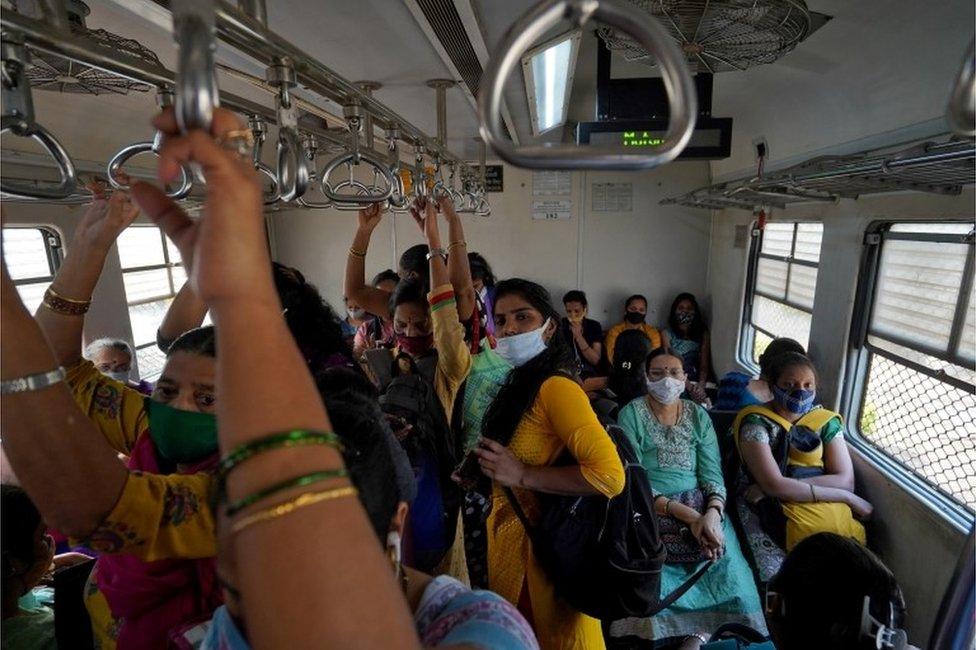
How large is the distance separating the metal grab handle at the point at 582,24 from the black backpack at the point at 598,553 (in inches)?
53.5

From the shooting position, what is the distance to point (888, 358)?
288cm

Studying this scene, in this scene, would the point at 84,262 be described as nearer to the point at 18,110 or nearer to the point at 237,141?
the point at 18,110

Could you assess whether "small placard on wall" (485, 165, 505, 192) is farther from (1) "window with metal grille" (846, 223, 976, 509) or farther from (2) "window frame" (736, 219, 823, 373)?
(1) "window with metal grille" (846, 223, 976, 509)

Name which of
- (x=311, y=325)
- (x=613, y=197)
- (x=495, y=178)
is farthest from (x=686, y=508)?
(x=495, y=178)

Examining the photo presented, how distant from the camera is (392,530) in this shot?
2.55 ft

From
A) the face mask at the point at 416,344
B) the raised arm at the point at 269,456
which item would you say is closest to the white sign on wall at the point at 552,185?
the face mask at the point at 416,344

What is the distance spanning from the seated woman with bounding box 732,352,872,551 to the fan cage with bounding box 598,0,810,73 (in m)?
1.61

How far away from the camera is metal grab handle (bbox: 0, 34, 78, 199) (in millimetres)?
657

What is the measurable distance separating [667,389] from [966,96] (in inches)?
91.9

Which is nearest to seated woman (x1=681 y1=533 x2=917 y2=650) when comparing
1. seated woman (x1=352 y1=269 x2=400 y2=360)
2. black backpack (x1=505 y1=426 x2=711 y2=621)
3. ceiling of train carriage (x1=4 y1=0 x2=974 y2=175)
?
black backpack (x1=505 y1=426 x2=711 y2=621)

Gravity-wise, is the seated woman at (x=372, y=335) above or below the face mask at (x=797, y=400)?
above

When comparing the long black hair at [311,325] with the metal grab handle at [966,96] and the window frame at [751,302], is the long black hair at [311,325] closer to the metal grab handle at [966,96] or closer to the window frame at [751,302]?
the metal grab handle at [966,96]

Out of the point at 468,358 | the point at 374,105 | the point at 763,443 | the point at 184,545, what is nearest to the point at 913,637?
the point at 763,443

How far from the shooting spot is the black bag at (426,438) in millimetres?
1764
